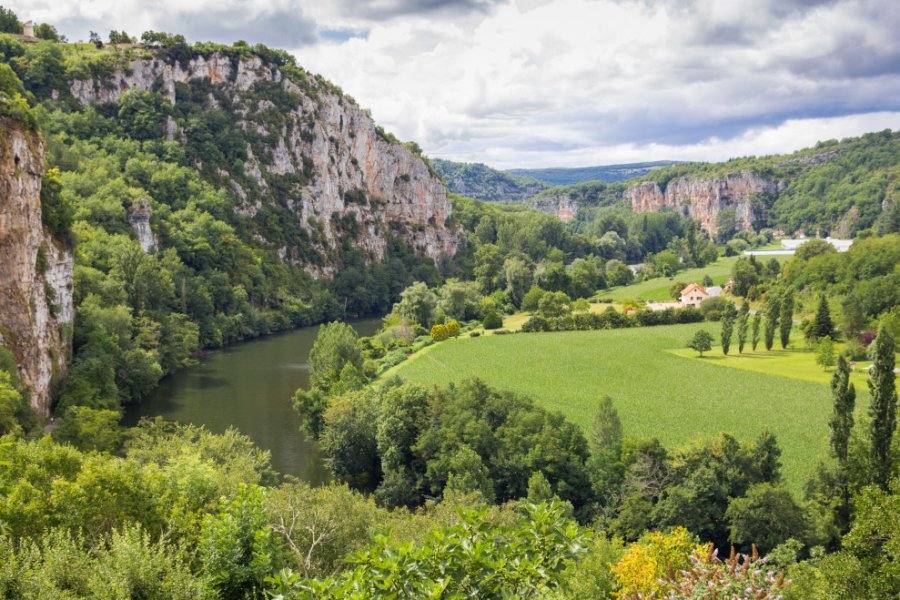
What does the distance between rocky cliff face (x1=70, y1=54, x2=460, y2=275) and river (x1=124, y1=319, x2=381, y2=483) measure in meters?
33.4

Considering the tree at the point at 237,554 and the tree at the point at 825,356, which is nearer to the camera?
the tree at the point at 237,554

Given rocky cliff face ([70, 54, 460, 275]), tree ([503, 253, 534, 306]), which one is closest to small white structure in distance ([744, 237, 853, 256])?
tree ([503, 253, 534, 306])

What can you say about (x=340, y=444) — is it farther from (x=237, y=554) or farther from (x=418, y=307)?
(x=418, y=307)

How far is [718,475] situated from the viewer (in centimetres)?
2523

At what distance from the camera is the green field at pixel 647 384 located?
33.8m

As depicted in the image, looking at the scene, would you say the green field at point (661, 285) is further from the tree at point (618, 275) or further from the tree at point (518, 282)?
the tree at point (518, 282)

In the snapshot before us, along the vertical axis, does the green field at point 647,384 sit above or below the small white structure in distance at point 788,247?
below

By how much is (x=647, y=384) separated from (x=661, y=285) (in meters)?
59.5

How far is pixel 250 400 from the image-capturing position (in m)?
44.3

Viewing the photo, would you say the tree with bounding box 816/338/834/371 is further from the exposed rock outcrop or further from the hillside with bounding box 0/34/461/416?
the exposed rock outcrop

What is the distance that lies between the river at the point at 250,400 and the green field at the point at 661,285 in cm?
4871

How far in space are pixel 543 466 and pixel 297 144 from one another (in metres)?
83.0

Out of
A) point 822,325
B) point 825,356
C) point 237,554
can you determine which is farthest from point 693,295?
point 237,554

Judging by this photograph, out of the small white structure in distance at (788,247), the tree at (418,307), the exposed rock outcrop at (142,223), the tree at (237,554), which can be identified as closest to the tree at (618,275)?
the small white structure in distance at (788,247)
